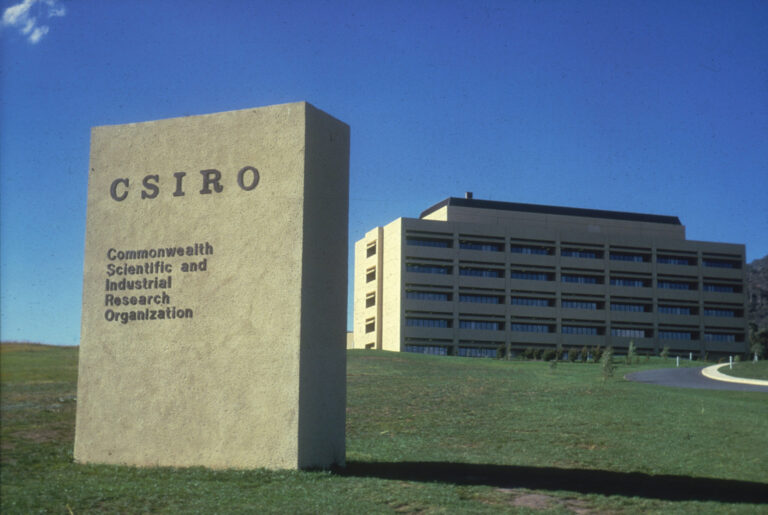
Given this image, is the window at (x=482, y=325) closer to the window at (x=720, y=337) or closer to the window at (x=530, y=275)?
the window at (x=530, y=275)

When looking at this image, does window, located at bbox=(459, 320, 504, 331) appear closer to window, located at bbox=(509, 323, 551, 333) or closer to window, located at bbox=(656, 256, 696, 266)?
window, located at bbox=(509, 323, 551, 333)

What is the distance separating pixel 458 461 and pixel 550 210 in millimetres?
92556

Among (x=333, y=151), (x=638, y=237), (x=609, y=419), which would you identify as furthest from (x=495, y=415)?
(x=638, y=237)

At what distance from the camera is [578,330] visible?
98312 millimetres

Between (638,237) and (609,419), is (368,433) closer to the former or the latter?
(609,419)

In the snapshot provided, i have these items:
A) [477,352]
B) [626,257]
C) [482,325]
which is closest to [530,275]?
[482,325]

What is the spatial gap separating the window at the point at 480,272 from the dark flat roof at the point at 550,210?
8.95 m

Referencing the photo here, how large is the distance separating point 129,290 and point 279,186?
3404 millimetres

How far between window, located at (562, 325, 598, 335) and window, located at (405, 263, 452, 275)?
58.9 feet

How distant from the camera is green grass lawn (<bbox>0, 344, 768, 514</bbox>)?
1013 centimetres

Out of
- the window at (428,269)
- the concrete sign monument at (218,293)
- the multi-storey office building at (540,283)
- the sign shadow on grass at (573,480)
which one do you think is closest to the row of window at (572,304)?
the multi-storey office building at (540,283)

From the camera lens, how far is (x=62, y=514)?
943 cm

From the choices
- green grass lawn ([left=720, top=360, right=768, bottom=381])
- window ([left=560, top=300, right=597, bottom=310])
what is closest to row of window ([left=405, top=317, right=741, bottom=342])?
window ([left=560, top=300, right=597, bottom=310])

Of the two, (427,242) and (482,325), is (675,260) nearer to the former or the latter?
(482,325)
